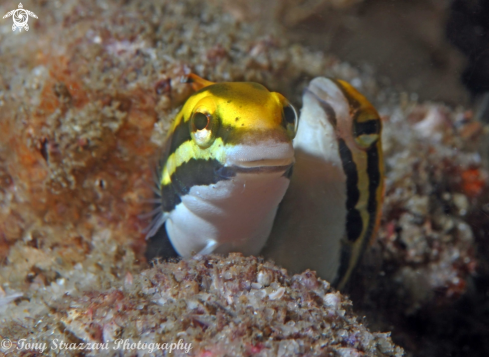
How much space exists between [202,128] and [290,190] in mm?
916

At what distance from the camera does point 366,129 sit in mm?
2158

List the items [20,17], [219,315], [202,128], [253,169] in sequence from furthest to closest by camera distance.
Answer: [20,17] < [202,128] < [253,169] < [219,315]

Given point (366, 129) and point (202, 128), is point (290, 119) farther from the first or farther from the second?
point (366, 129)

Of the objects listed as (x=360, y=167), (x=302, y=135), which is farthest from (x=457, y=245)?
(x=302, y=135)

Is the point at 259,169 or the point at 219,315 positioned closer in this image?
the point at 219,315

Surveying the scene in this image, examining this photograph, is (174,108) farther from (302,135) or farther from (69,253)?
(69,253)

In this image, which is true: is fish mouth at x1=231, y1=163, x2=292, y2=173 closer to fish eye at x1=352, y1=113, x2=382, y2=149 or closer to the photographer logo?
fish eye at x1=352, y1=113, x2=382, y2=149

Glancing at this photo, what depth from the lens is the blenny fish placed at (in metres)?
1.64

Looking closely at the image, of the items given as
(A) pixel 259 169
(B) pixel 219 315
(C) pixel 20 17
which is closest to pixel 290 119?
(A) pixel 259 169

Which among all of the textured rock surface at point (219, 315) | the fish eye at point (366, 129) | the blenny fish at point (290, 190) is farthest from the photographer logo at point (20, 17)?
the fish eye at point (366, 129)

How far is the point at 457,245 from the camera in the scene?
325 cm

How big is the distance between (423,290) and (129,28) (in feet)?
11.6

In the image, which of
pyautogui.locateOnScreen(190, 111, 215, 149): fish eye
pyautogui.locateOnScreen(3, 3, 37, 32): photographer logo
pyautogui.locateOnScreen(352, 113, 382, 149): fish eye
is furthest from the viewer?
pyautogui.locateOnScreen(3, 3, 37, 32): photographer logo

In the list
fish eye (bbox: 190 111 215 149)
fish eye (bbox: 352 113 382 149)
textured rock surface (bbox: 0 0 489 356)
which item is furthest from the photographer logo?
fish eye (bbox: 352 113 382 149)
